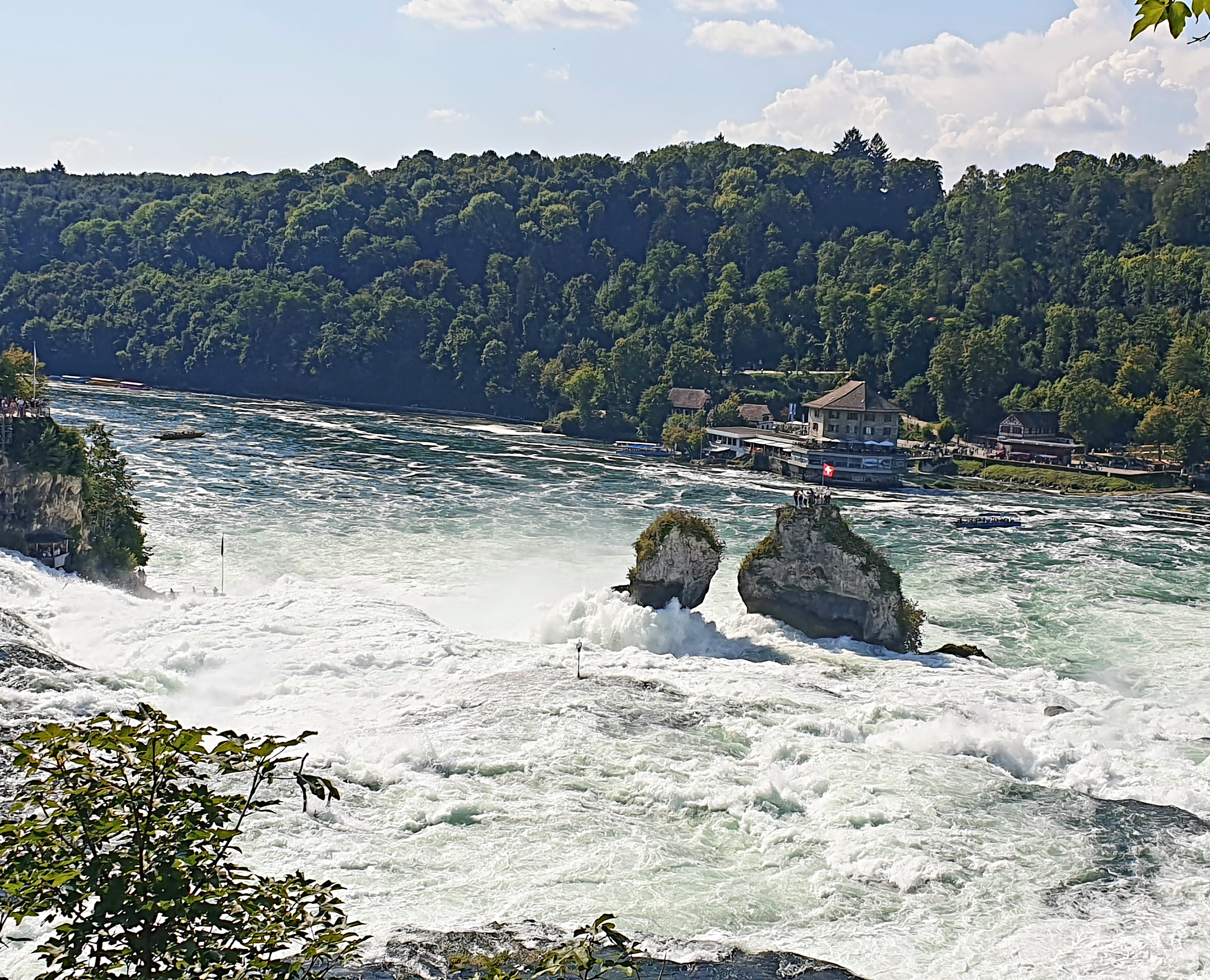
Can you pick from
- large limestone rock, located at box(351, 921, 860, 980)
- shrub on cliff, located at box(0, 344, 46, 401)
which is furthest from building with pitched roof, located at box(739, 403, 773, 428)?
large limestone rock, located at box(351, 921, 860, 980)

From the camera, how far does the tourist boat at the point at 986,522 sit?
59.7 metres

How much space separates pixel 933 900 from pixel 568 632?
1544 cm

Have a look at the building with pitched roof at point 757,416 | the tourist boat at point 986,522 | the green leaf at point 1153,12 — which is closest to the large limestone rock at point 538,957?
the green leaf at point 1153,12

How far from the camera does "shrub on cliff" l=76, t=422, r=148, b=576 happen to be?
3653 centimetres

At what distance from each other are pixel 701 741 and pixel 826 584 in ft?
35.1

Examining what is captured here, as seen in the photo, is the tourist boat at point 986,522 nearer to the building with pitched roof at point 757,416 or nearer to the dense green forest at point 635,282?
the dense green forest at point 635,282

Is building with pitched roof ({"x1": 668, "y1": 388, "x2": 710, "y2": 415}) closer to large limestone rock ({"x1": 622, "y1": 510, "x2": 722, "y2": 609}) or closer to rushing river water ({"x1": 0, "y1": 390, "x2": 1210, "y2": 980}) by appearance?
rushing river water ({"x1": 0, "y1": 390, "x2": 1210, "y2": 980})

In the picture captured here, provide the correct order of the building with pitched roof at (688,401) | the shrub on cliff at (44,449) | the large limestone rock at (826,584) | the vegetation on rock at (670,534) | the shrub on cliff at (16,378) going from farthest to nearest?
1. the building with pitched roof at (688,401)
2. the shrub on cliff at (16,378)
3. the shrub on cliff at (44,449)
4. the vegetation on rock at (670,534)
5. the large limestone rock at (826,584)

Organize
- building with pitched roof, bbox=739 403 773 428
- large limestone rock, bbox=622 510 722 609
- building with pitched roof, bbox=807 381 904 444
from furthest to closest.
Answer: building with pitched roof, bbox=739 403 773 428 → building with pitched roof, bbox=807 381 904 444 → large limestone rock, bbox=622 510 722 609

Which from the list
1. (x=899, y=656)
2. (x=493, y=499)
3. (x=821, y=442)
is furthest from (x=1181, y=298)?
(x=899, y=656)

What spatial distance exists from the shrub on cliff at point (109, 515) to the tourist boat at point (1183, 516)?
5332cm

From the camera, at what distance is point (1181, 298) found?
9919 cm

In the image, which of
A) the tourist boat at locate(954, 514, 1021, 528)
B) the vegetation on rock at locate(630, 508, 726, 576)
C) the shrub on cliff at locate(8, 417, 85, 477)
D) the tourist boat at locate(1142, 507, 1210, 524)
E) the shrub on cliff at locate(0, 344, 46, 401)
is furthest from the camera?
the tourist boat at locate(1142, 507, 1210, 524)

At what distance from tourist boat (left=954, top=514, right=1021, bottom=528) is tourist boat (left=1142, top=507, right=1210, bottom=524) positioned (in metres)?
9.71
